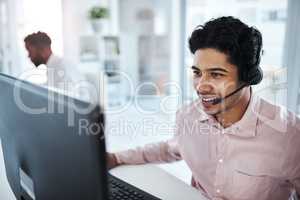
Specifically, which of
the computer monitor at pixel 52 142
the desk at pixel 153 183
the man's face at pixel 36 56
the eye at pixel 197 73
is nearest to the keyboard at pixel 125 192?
the desk at pixel 153 183

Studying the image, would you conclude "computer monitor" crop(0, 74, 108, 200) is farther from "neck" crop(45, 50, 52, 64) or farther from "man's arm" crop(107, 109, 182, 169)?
"neck" crop(45, 50, 52, 64)

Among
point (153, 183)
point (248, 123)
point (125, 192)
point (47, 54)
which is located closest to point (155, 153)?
point (153, 183)

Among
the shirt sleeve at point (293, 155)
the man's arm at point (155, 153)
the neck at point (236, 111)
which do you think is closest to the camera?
the shirt sleeve at point (293, 155)

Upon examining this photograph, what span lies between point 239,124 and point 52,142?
29.7 inches

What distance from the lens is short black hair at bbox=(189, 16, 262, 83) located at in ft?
3.62

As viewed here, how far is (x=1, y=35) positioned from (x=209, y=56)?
4169 mm

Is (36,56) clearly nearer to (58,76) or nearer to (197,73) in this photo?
(58,76)

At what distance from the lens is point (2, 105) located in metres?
0.74

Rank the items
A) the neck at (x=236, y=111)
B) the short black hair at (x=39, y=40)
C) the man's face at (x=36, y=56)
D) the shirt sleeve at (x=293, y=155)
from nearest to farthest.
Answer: the shirt sleeve at (x=293, y=155) → the neck at (x=236, y=111) → the man's face at (x=36, y=56) → the short black hair at (x=39, y=40)

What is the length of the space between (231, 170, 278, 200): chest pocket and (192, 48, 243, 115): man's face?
0.28 meters

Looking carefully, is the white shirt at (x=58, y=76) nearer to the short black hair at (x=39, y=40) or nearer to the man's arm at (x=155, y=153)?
the short black hair at (x=39, y=40)

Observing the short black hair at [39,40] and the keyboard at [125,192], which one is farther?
the short black hair at [39,40]

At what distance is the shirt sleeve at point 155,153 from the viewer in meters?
1.36

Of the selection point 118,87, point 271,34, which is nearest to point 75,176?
point 271,34
